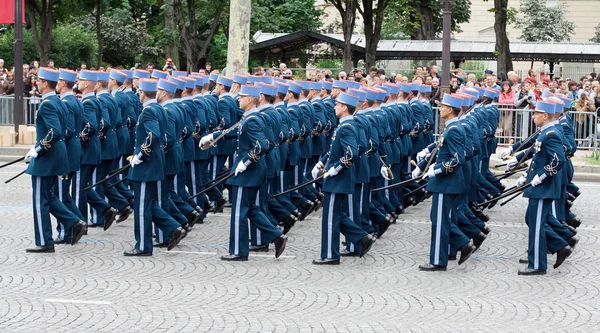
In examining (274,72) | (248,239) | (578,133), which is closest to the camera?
(248,239)

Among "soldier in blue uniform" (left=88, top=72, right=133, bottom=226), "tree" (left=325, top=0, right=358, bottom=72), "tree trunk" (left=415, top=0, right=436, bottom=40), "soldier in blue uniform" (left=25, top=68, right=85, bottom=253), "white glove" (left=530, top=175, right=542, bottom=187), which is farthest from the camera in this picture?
"tree trunk" (left=415, top=0, right=436, bottom=40)

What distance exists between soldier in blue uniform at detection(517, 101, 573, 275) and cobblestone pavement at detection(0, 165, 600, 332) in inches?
9.5

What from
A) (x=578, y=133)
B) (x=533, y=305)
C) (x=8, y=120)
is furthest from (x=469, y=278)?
(x=8, y=120)

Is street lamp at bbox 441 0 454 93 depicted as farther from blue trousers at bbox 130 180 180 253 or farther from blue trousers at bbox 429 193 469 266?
blue trousers at bbox 130 180 180 253

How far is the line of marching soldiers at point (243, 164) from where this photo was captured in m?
12.2

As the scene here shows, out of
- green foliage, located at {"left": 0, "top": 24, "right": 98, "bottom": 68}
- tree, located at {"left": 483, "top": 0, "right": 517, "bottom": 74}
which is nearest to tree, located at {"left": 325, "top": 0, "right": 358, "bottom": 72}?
tree, located at {"left": 483, "top": 0, "right": 517, "bottom": 74}

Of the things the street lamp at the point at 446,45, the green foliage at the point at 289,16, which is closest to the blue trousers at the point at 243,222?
the street lamp at the point at 446,45

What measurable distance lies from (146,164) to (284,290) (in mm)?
2463

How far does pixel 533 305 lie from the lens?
408 inches

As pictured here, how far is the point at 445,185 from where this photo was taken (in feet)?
39.1

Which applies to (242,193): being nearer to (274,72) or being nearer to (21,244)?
(21,244)

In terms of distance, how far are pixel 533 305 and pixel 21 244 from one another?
5.88m

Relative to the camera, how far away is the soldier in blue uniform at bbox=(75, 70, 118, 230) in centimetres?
1391

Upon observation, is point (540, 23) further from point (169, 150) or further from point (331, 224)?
point (331, 224)
